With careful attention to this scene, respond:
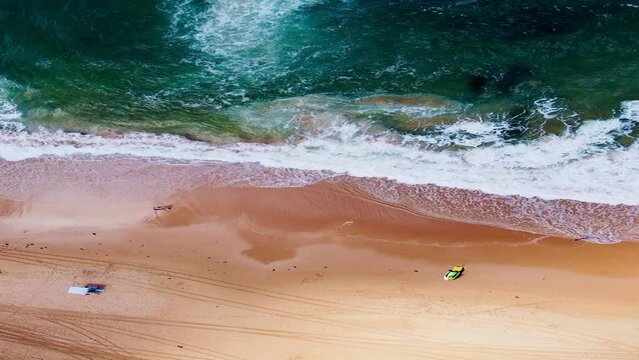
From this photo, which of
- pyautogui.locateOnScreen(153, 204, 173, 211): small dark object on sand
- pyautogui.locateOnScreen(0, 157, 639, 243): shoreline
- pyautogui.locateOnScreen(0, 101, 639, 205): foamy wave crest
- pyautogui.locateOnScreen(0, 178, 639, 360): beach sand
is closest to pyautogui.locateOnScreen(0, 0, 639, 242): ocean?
pyautogui.locateOnScreen(0, 101, 639, 205): foamy wave crest

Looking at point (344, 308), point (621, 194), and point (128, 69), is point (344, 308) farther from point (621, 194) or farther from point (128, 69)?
point (128, 69)

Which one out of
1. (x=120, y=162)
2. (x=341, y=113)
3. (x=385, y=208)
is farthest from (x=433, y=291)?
(x=120, y=162)

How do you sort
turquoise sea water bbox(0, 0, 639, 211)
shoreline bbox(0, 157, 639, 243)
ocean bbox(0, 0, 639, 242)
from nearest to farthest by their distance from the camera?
shoreline bbox(0, 157, 639, 243) < ocean bbox(0, 0, 639, 242) < turquoise sea water bbox(0, 0, 639, 211)

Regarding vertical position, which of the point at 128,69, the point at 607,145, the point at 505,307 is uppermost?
the point at 128,69

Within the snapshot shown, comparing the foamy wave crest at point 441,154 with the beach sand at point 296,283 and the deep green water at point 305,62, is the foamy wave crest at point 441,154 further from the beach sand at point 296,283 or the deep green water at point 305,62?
the beach sand at point 296,283

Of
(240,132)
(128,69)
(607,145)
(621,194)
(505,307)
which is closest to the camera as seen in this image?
(505,307)

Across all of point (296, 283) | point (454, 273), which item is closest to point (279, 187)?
point (296, 283)

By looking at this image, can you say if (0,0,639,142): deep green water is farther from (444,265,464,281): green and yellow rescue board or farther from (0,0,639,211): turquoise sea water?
(444,265,464,281): green and yellow rescue board
